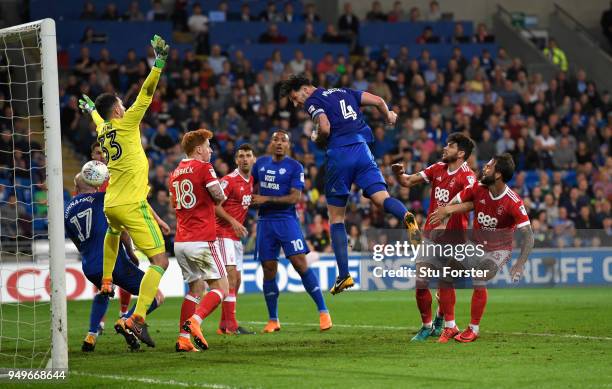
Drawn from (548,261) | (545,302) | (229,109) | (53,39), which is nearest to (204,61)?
(229,109)

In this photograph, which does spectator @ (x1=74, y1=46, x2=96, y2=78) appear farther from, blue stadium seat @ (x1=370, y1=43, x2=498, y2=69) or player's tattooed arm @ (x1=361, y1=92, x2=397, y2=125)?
player's tattooed arm @ (x1=361, y1=92, x2=397, y2=125)

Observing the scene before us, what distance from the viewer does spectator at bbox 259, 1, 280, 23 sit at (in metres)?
29.2

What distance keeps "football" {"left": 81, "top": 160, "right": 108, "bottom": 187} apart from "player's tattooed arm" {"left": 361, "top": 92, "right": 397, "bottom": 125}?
299 cm

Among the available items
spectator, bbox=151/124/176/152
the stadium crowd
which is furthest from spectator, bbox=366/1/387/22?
spectator, bbox=151/124/176/152

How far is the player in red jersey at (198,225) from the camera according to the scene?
10.8 meters

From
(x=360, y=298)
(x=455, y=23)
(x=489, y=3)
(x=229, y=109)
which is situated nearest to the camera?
(x=360, y=298)

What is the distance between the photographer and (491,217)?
11.1 metres

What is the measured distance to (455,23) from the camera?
3109 cm

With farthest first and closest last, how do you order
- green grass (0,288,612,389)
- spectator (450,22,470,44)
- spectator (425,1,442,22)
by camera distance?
spectator (425,1,442,22), spectator (450,22,470,44), green grass (0,288,612,389)

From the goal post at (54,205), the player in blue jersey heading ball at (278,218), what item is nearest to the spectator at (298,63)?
the player in blue jersey heading ball at (278,218)

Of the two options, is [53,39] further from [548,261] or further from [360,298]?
[548,261]

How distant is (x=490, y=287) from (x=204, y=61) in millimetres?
9594

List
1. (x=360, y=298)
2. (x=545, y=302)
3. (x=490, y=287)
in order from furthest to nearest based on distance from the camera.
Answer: (x=490, y=287), (x=360, y=298), (x=545, y=302)

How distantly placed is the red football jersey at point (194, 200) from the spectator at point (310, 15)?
19.1m
